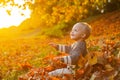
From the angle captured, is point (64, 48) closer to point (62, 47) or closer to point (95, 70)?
point (62, 47)

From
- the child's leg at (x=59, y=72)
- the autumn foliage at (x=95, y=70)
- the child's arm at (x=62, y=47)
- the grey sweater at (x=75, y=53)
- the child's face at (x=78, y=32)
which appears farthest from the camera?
the child's arm at (x=62, y=47)

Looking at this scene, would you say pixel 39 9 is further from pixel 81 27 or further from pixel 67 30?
pixel 81 27

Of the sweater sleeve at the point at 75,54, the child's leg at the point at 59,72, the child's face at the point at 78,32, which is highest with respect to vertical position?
the child's face at the point at 78,32

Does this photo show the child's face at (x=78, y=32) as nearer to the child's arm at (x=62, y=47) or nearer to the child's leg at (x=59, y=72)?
the child's arm at (x=62, y=47)

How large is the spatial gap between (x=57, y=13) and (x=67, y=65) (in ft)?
43.7

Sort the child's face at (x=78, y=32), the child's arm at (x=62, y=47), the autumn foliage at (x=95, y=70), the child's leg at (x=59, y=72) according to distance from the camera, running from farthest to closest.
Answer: the child's arm at (x=62, y=47)
the child's face at (x=78, y=32)
the child's leg at (x=59, y=72)
the autumn foliage at (x=95, y=70)

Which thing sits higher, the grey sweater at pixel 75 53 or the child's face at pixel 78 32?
the child's face at pixel 78 32

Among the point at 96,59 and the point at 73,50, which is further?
the point at 73,50

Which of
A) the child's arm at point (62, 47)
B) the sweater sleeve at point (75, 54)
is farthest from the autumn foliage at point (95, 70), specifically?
the child's arm at point (62, 47)

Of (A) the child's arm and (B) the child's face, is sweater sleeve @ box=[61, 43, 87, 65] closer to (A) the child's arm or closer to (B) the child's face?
(B) the child's face

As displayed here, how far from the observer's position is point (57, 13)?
19.9 meters

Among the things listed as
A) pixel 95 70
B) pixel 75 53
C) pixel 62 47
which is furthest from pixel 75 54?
pixel 95 70

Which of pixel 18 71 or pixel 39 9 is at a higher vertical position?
pixel 39 9

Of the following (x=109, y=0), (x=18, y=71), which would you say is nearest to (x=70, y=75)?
(x=18, y=71)
